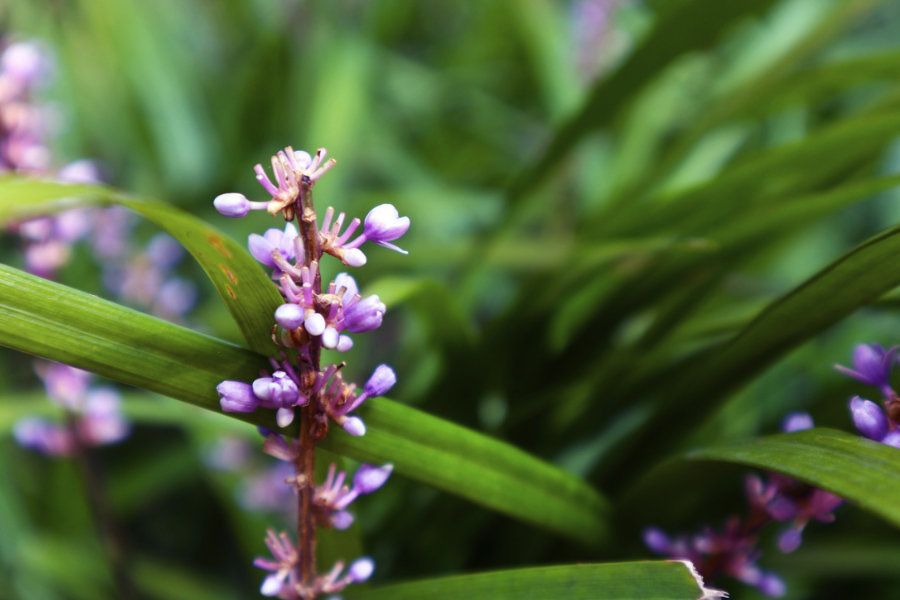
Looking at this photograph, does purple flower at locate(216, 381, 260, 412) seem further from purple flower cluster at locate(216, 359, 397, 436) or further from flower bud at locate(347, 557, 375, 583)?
flower bud at locate(347, 557, 375, 583)

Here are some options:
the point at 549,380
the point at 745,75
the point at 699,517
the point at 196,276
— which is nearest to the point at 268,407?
the point at 549,380

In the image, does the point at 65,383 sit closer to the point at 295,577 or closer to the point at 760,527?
the point at 295,577

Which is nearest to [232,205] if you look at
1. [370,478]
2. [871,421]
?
[370,478]

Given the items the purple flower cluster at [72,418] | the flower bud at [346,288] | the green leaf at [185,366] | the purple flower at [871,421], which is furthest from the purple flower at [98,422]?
the purple flower at [871,421]

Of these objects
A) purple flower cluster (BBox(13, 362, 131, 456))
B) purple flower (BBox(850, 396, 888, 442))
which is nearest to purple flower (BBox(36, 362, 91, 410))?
purple flower cluster (BBox(13, 362, 131, 456))

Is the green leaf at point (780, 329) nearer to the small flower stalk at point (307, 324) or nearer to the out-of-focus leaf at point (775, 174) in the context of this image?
the out-of-focus leaf at point (775, 174)
